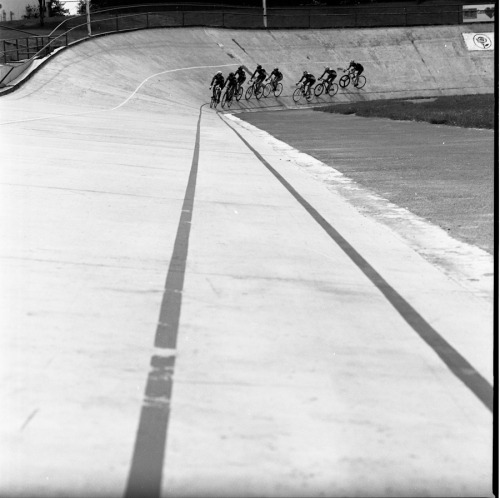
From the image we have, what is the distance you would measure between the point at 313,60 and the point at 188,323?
5069 centimetres

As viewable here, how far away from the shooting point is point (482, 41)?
2418 inches

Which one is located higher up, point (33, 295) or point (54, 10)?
point (54, 10)

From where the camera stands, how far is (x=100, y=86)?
130 feet

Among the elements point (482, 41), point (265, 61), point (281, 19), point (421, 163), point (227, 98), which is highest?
point (281, 19)

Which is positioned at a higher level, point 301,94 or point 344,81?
point 344,81

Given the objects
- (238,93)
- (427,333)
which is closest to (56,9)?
(238,93)

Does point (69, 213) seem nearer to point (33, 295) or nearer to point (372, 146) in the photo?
point (33, 295)

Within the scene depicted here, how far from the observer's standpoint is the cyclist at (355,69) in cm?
5034

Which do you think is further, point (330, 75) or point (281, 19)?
point (281, 19)

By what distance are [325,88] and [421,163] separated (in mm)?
35119

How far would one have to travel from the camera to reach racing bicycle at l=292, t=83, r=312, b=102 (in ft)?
154

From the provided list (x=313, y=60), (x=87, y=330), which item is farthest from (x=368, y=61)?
(x=87, y=330)

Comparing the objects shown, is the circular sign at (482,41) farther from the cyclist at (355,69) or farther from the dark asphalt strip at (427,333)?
the dark asphalt strip at (427,333)

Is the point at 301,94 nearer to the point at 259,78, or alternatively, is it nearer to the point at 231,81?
the point at 259,78
